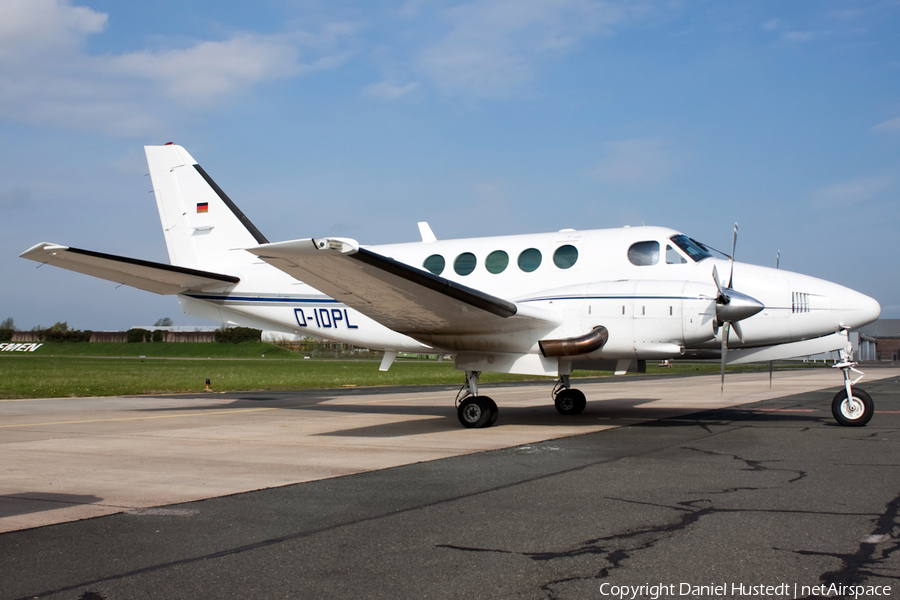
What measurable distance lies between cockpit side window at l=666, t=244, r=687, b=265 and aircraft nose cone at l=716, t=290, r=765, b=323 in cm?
125

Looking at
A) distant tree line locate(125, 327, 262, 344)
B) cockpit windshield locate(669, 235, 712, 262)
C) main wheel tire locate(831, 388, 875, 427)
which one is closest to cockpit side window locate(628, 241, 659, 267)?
cockpit windshield locate(669, 235, 712, 262)

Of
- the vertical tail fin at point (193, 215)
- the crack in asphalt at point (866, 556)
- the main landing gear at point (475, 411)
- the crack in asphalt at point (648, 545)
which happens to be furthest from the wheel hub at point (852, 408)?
the vertical tail fin at point (193, 215)

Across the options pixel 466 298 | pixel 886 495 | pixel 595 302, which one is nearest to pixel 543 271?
pixel 595 302

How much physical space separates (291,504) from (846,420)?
983cm

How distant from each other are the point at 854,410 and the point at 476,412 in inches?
251

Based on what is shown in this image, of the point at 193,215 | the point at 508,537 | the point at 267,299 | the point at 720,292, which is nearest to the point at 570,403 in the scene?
the point at 720,292

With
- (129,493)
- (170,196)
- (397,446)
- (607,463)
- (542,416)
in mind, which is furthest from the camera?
(170,196)

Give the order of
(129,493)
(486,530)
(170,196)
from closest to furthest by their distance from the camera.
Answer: (486,530) < (129,493) < (170,196)

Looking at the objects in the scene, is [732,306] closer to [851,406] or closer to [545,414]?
[851,406]

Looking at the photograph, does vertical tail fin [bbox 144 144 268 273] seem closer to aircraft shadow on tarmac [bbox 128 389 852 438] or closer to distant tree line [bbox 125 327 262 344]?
aircraft shadow on tarmac [bbox 128 389 852 438]

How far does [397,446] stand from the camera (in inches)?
401

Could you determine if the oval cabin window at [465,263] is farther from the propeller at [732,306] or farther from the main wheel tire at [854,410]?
the main wheel tire at [854,410]

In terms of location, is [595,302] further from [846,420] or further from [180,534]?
[180,534]

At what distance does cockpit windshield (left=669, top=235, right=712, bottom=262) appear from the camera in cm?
1231
